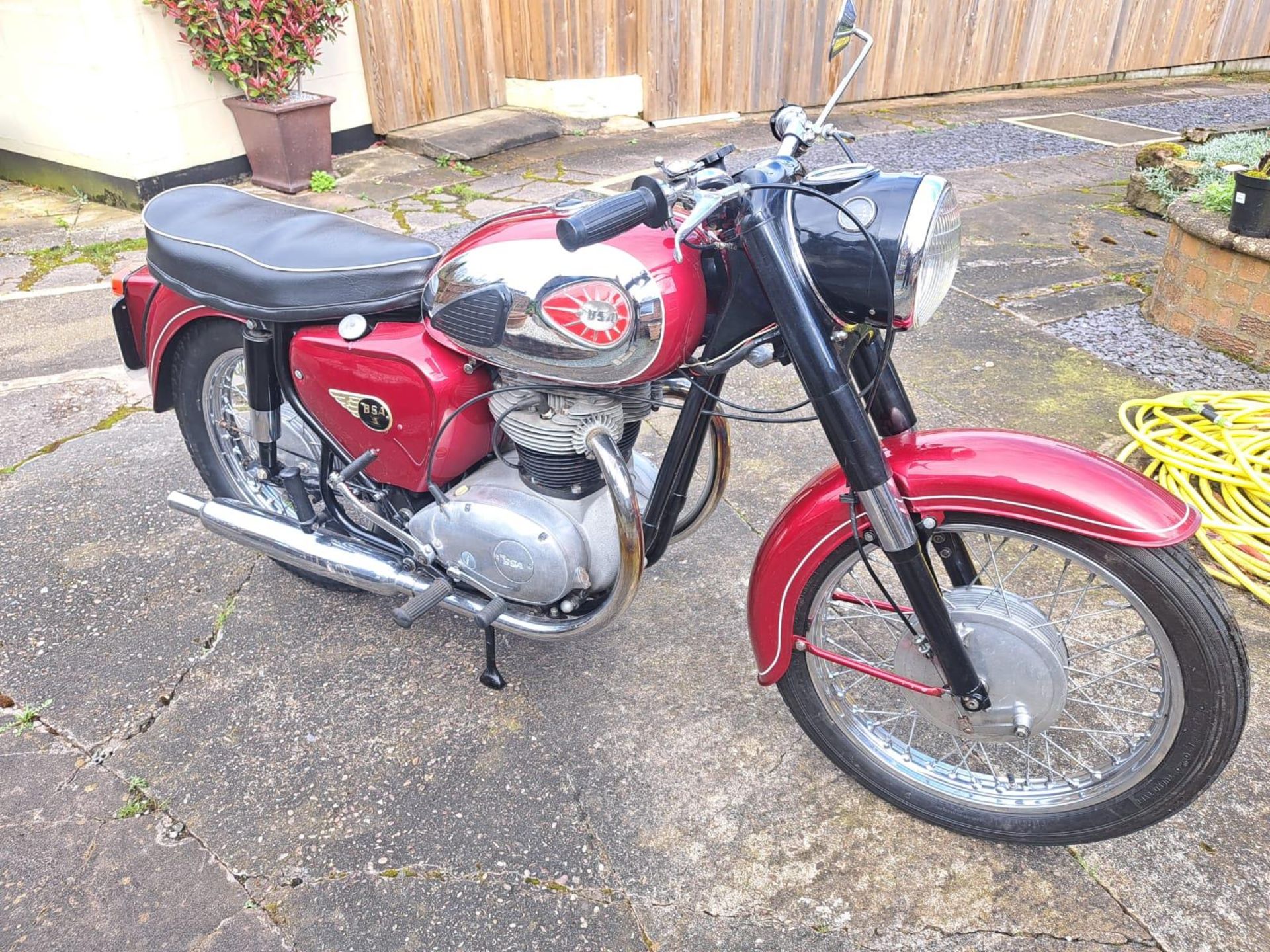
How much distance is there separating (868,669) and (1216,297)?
2.79 meters

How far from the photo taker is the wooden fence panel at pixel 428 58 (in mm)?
6234

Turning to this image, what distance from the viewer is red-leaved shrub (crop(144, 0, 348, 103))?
16.7 feet

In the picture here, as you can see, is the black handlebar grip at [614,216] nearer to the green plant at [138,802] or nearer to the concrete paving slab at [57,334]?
the green plant at [138,802]

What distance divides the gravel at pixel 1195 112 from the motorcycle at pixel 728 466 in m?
6.46

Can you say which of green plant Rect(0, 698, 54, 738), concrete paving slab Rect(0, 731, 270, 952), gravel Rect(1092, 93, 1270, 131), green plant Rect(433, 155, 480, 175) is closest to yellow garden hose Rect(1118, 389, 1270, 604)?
concrete paving slab Rect(0, 731, 270, 952)

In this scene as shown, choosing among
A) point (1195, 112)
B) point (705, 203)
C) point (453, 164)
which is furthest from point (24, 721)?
point (1195, 112)

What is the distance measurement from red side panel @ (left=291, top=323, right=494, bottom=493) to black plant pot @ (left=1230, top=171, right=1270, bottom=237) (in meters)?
3.07

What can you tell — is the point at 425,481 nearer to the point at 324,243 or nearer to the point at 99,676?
the point at 324,243

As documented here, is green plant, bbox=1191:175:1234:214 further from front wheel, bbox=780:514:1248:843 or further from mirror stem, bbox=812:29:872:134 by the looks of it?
mirror stem, bbox=812:29:872:134

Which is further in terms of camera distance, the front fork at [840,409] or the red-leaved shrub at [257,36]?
the red-leaved shrub at [257,36]

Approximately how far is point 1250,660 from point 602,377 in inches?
67.8

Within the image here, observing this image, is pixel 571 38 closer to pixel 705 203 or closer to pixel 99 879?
pixel 705 203

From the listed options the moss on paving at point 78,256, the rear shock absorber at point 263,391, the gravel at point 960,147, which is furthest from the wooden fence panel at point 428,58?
the rear shock absorber at point 263,391

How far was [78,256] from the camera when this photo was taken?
5.00 meters
